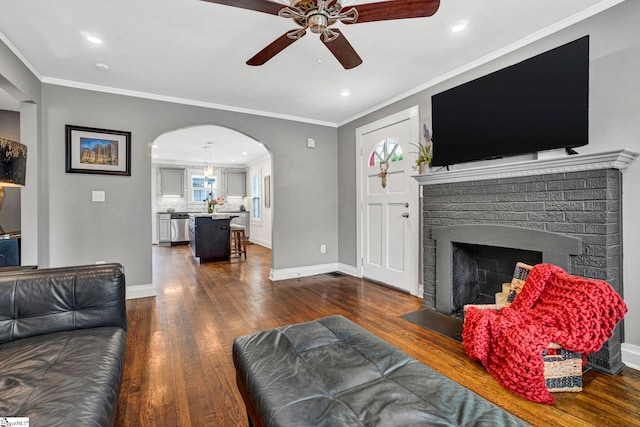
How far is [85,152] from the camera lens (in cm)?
321

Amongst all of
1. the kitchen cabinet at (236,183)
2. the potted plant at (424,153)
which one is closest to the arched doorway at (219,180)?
the kitchen cabinet at (236,183)

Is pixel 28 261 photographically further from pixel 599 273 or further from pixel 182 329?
pixel 599 273

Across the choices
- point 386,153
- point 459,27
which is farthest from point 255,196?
point 459,27

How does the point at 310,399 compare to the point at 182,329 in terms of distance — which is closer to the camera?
the point at 310,399

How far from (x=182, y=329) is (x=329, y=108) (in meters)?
3.18

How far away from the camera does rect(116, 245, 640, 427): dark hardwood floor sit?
4.93 ft

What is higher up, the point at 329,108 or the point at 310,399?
the point at 329,108

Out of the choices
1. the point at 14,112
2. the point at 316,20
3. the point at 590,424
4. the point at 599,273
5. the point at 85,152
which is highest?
the point at 14,112

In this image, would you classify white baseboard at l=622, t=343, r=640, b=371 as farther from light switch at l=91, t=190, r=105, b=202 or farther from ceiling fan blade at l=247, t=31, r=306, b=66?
light switch at l=91, t=190, r=105, b=202

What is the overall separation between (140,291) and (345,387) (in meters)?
3.26

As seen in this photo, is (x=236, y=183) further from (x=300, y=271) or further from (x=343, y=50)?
(x=343, y=50)

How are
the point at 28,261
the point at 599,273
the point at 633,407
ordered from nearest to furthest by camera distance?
1. the point at 633,407
2. the point at 599,273
3. the point at 28,261

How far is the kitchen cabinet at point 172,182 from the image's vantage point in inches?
331

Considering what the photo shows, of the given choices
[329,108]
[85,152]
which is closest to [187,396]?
[85,152]
